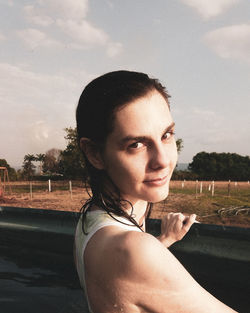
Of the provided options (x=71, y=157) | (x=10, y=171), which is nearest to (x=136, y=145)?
(x=71, y=157)

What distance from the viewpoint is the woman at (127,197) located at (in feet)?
3.46

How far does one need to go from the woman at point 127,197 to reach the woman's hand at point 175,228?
370mm

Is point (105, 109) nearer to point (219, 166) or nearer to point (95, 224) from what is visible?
point (95, 224)

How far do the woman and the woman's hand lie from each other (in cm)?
37

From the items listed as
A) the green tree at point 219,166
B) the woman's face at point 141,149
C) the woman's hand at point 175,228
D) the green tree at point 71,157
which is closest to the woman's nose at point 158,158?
the woman's face at point 141,149

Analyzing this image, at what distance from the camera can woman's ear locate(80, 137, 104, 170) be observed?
149 cm

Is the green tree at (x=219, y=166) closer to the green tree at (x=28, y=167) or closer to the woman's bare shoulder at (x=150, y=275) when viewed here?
the green tree at (x=28, y=167)

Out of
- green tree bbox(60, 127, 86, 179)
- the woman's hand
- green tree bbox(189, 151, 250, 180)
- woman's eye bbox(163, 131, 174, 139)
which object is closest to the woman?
woman's eye bbox(163, 131, 174, 139)

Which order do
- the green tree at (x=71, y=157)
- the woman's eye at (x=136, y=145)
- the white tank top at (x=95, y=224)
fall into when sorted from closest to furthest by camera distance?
the white tank top at (x=95, y=224) < the woman's eye at (x=136, y=145) < the green tree at (x=71, y=157)

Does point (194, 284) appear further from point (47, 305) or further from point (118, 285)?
point (47, 305)

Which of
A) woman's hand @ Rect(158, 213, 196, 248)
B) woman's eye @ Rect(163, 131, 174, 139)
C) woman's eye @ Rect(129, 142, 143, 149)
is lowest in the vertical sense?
woman's hand @ Rect(158, 213, 196, 248)

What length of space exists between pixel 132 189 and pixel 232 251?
5.85 ft

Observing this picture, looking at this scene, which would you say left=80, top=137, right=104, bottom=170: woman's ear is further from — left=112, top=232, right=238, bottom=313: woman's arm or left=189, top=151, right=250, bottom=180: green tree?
left=189, top=151, right=250, bottom=180: green tree

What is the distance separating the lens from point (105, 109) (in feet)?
4.46
